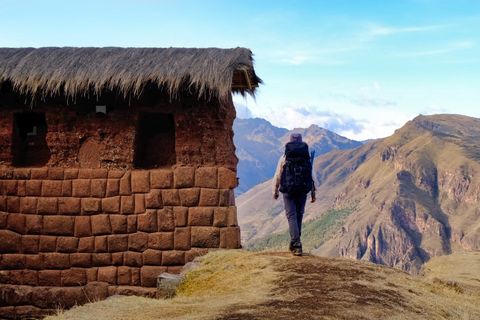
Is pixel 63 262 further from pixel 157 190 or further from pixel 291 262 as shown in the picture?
pixel 291 262

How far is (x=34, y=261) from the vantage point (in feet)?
32.0

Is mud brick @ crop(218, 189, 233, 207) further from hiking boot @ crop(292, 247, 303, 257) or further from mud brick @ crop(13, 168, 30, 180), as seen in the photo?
mud brick @ crop(13, 168, 30, 180)

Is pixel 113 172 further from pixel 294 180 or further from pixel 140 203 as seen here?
pixel 294 180

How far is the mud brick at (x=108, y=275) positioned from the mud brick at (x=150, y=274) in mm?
471

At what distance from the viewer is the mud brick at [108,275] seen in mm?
9477

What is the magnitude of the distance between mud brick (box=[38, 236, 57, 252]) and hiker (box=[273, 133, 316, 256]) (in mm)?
3918

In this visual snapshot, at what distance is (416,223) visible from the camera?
149000 mm

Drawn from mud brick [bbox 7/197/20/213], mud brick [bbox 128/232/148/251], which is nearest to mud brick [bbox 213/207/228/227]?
mud brick [bbox 128/232/148/251]

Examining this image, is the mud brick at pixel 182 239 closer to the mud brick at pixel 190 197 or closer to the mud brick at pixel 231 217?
the mud brick at pixel 190 197

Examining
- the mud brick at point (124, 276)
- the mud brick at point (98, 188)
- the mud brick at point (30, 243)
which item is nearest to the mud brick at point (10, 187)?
the mud brick at point (30, 243)

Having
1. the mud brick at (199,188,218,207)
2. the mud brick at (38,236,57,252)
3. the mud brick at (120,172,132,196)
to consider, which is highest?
the mud brick at (120,172,132,196)

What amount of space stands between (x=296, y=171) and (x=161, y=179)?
2289mm

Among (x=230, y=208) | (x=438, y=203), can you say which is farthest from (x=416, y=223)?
(x=230, y=208)

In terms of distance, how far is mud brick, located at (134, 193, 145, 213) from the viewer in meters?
9.41
